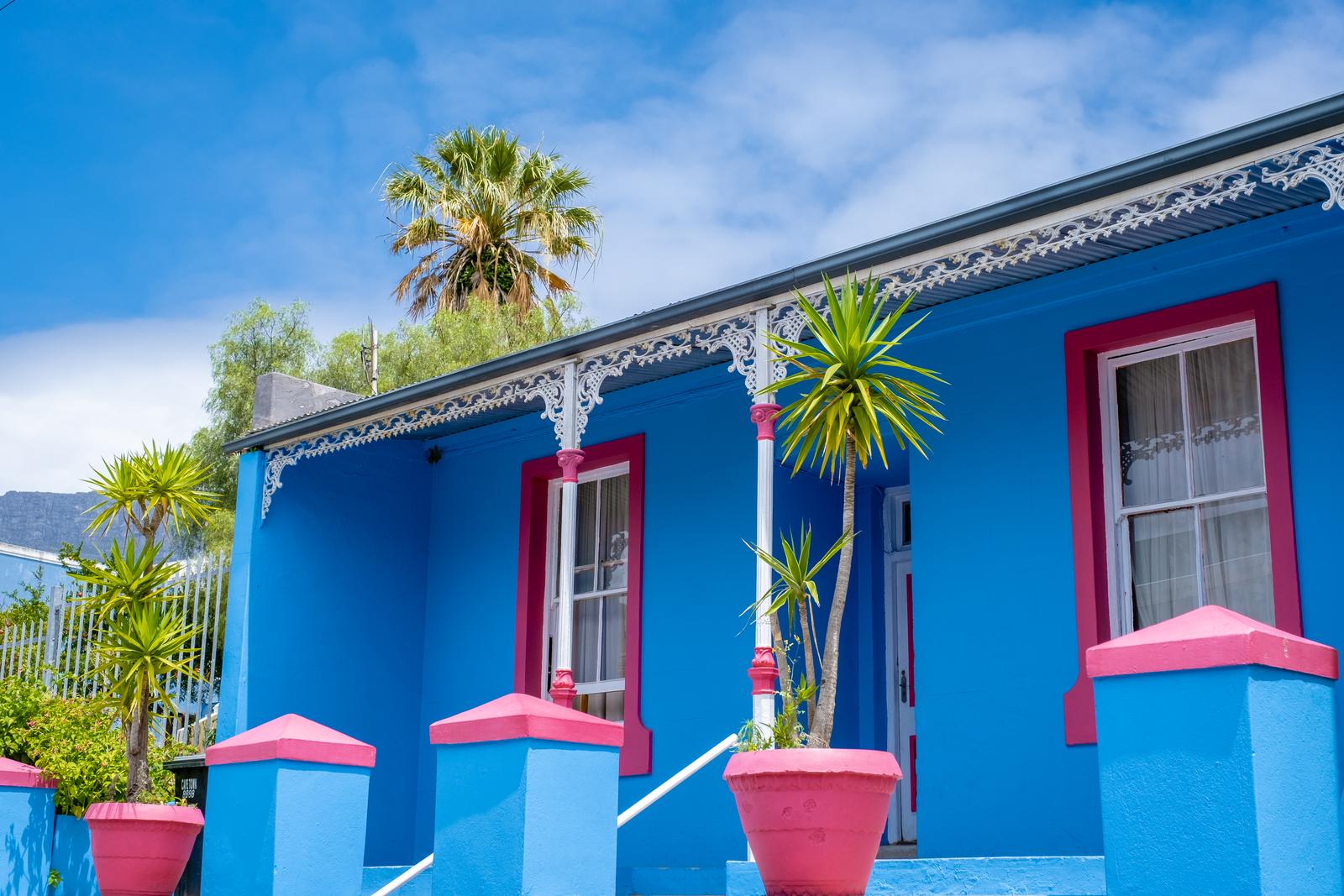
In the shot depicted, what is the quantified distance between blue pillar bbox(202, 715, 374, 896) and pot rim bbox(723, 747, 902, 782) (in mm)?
2788

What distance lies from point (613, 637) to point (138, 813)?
3071 mm

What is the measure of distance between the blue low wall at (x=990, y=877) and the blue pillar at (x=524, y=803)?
1.15 m

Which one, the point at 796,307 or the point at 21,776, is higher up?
the point at 796,307

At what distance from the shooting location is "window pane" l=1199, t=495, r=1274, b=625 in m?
6.70

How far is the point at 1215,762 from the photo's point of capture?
157 inches

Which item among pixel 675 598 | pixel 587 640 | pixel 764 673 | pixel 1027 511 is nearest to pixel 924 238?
pixel 1027 511

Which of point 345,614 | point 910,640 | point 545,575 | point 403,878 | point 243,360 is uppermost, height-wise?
point 243,360

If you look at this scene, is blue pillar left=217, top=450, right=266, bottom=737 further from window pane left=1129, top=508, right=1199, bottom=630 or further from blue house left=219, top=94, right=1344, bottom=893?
window pane left=1129, top=508, right=1199, bottom=630

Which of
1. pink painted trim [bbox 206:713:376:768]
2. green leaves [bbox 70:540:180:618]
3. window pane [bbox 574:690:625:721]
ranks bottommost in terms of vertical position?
pink painted trim [bbox 206:713:376:768]

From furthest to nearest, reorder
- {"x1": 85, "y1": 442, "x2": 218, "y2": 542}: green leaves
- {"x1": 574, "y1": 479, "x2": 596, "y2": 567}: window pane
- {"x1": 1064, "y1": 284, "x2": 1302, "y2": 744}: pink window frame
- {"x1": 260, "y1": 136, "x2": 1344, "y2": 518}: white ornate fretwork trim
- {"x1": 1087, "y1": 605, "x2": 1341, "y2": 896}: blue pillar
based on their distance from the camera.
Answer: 1. {"x1": 574, "y1": 479, "x2": 596, "y2": 567}: window pane
2. {"x1": 85, "y1": 442, "x2": 218, "y2": 542}: green leaves
3. {"x1": 1064, "y1": 284, "x2": 1302, "y2": 744}: pink window frame
4. {"x1": 260, "y1": 136, "x2": 1344, "y2": 518}: white ornate fretwork trim
5. {"x1": 1087, "y1": 605, "x2": 1341, "y2": 896}: blue pillar

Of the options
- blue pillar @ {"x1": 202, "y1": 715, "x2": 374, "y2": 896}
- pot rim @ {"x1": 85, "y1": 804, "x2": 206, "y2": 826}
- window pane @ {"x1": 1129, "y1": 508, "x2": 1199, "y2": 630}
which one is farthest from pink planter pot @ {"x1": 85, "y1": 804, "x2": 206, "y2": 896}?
window pane @ {"x1": 1129, "y1": 508, "x2": 1199, "y2": 630}

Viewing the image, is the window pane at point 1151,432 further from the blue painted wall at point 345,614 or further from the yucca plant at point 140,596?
the yucca plant at point 140,596

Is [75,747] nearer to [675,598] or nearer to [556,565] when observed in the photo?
[556,565]

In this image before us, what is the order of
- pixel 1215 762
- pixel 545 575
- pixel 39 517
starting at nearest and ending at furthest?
pixel 1215 762 → pixel 545 575 → pixel 39 517
